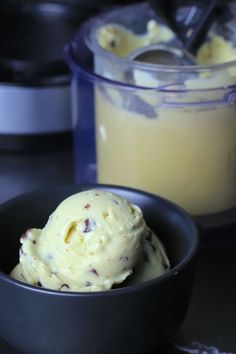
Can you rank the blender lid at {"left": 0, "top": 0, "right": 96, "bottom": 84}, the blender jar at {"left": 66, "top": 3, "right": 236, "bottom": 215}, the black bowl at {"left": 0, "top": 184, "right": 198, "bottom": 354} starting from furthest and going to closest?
the blender lid at {"left": 0, "top": 0, "right": 96, "bottom": 84} < the blender jar at {"left": 66, "top": 3, "right": 236, "bottom": 215} < the black bowl at {"left": 0, "top": 184, "right": 198, "bottom": 354}

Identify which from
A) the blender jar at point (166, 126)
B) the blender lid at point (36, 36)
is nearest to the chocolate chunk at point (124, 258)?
the blender jar at point (166, 126)

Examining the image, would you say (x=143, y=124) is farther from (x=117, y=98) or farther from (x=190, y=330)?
(x=190, y=330)

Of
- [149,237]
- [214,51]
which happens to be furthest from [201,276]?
[214,51]

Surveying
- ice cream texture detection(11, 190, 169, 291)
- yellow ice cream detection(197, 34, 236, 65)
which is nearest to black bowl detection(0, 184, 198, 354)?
ice cream texture detection(11, 190, 169, 291)

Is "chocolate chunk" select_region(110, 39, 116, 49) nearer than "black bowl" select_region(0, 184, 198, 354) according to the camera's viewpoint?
No

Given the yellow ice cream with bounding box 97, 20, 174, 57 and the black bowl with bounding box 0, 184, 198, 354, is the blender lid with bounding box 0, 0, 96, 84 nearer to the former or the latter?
the yellow ice cream with bounding box 97, 20, 174, 57

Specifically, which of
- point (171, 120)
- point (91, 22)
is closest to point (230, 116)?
point (171, 120)

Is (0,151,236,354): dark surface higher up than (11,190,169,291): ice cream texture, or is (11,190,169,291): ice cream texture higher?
(11,190,169,291): ice cream texture

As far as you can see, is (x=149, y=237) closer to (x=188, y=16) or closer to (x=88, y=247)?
(x=88, y=247)
